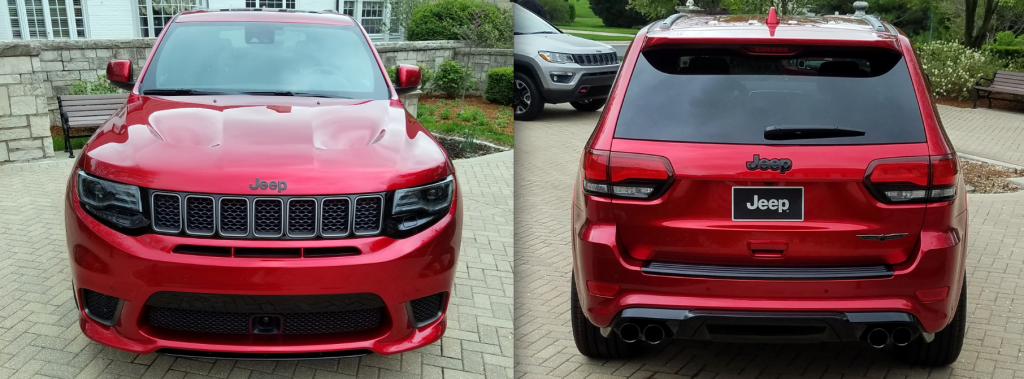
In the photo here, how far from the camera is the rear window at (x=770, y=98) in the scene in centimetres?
333

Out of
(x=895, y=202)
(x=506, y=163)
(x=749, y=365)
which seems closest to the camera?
(x=895, y=202)

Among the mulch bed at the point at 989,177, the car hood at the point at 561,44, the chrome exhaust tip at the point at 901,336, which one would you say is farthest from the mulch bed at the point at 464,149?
the chrome exhaust tip at the point at 901,336

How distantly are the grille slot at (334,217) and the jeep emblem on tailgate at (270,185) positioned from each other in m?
0.17

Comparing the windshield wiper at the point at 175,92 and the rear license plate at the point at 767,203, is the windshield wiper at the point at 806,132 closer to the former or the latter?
the rear license plate at the point at 767,203

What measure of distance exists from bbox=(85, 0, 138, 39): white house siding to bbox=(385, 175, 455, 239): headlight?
17.9m

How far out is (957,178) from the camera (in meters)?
3.35

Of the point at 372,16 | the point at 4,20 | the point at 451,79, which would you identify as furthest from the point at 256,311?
the point at 372,16

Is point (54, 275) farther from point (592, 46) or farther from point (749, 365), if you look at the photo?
point (592, 46)

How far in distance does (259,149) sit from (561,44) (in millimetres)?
4302

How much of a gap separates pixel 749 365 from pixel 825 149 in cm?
135

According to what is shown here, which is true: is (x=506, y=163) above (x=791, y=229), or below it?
below

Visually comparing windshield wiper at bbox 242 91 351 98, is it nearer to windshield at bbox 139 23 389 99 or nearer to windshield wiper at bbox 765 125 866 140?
windshield at bbox 139 23 389 99

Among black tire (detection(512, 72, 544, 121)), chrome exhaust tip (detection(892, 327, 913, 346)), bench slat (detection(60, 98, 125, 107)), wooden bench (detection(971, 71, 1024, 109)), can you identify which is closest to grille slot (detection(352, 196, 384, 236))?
chrome exhaust tip (detection(892, 327, 913, 346))

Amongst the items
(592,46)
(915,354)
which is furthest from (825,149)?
(592,46)
